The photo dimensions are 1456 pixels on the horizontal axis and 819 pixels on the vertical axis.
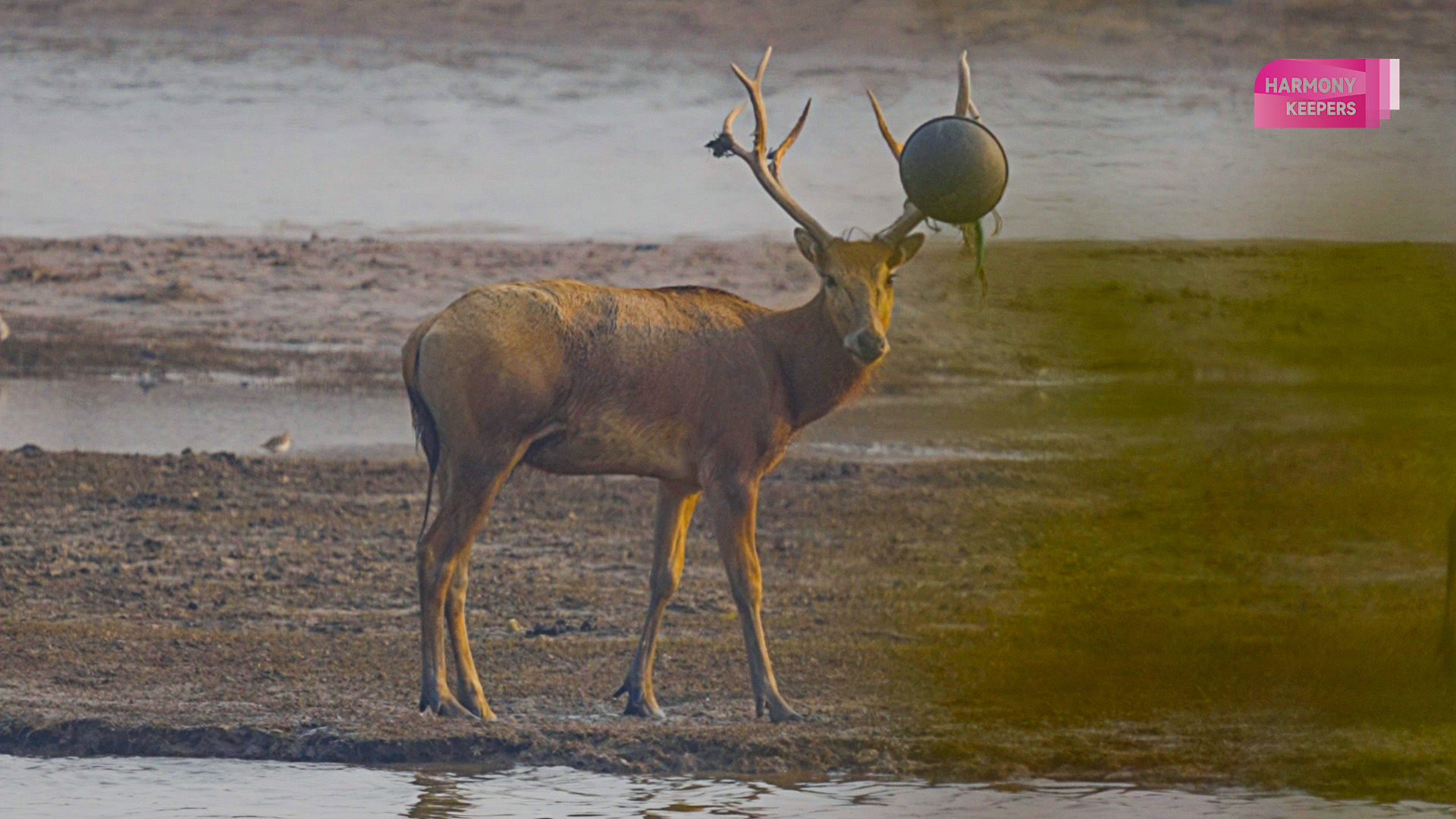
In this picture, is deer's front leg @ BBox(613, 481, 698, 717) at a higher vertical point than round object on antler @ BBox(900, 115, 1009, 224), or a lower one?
lower

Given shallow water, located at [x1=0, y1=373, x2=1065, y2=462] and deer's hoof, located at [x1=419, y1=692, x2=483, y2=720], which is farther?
shallow water, located at [x1=0, y1=373, x2=1065, y2=462]

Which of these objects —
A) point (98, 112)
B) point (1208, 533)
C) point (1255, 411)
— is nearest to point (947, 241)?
point (1208, 533)

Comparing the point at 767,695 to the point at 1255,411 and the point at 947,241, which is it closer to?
the point at 1255,411

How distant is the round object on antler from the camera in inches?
263

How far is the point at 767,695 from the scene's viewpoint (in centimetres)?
692

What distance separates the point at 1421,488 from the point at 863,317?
350 cm

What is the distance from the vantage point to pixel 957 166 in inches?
263

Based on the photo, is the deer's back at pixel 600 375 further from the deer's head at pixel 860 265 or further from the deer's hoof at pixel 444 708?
the deer's hoof at pixel 444 708

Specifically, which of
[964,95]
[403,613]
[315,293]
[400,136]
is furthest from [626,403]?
[400,136]

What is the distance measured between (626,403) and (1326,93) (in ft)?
10.8

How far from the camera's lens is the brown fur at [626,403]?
6918 millimetres

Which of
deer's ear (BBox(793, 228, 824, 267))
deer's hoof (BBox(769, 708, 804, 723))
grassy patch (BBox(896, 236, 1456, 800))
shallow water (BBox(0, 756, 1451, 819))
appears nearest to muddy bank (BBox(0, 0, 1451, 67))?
grassy patch (BBox(896, 236, 1456, 800))

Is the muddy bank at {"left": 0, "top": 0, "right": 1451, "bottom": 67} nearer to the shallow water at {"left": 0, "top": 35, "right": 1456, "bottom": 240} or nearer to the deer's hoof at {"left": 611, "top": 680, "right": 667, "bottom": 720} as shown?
the shallow water at {"left": 0, "top": 35, "right": 1456, "bottom": 240}

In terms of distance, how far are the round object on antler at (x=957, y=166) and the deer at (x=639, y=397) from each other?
305mm
